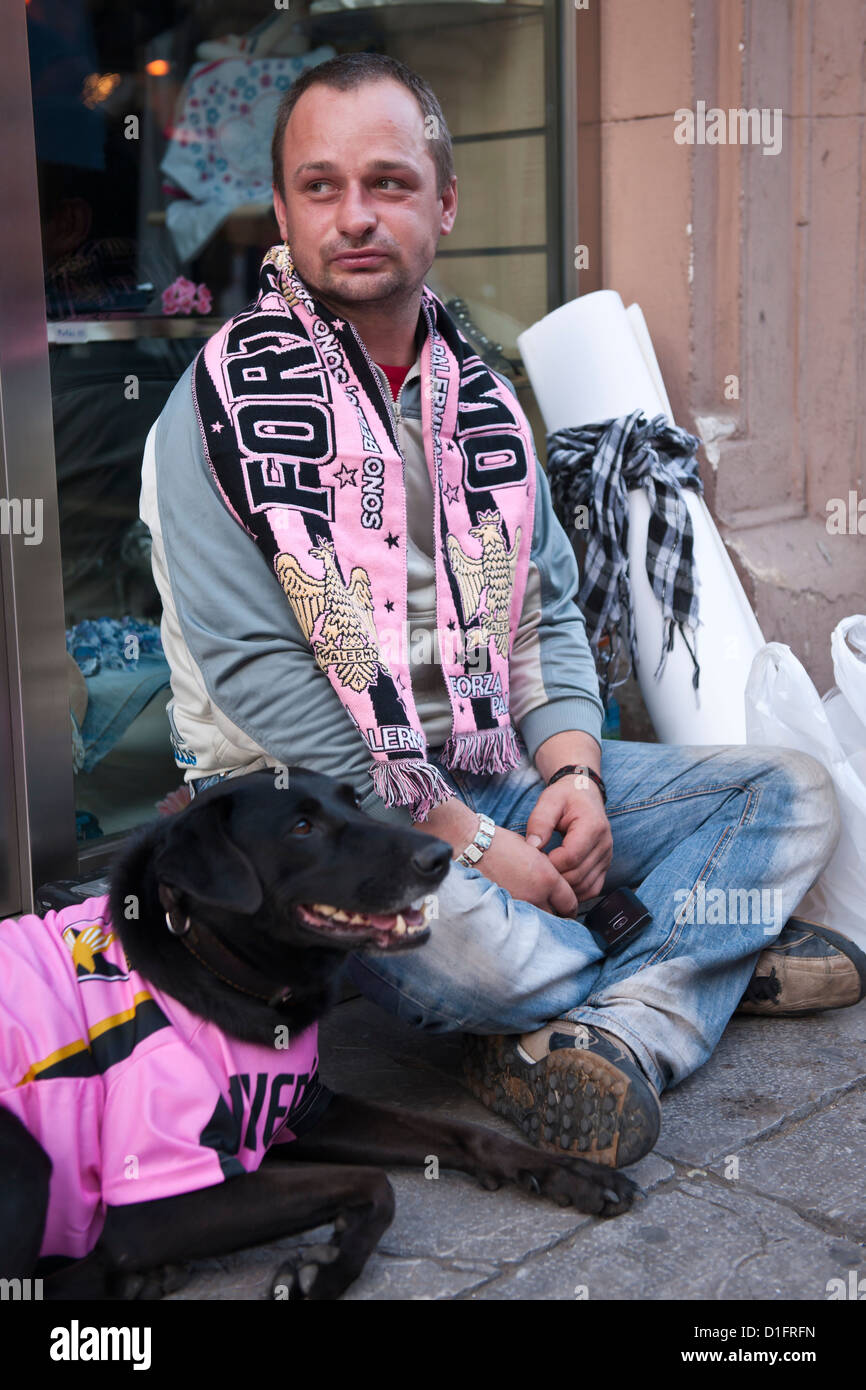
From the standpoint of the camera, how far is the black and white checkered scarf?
367 centimetres

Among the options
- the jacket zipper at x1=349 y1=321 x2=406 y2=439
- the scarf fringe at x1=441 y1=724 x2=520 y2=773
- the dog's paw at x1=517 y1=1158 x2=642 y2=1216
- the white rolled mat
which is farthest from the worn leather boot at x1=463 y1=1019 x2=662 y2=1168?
the white rolled mat

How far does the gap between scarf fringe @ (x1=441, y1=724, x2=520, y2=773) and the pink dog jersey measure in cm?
80

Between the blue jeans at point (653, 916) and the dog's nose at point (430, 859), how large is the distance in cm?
30

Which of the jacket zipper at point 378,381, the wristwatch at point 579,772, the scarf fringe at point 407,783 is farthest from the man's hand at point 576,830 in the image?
A: the jacket zipper at point 378,381

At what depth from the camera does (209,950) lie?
204 cm

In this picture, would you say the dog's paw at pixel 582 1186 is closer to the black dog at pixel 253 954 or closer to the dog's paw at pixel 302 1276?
the black dog at pixel 253 954

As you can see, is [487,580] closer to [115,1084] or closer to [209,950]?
[209,950]

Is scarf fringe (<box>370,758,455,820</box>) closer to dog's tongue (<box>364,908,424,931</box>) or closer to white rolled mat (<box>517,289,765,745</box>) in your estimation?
dog's tongue (<box>364,908,424,931</box>)

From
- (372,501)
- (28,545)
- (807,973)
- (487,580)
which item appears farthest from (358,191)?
(807,973)

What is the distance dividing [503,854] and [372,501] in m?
0.71
